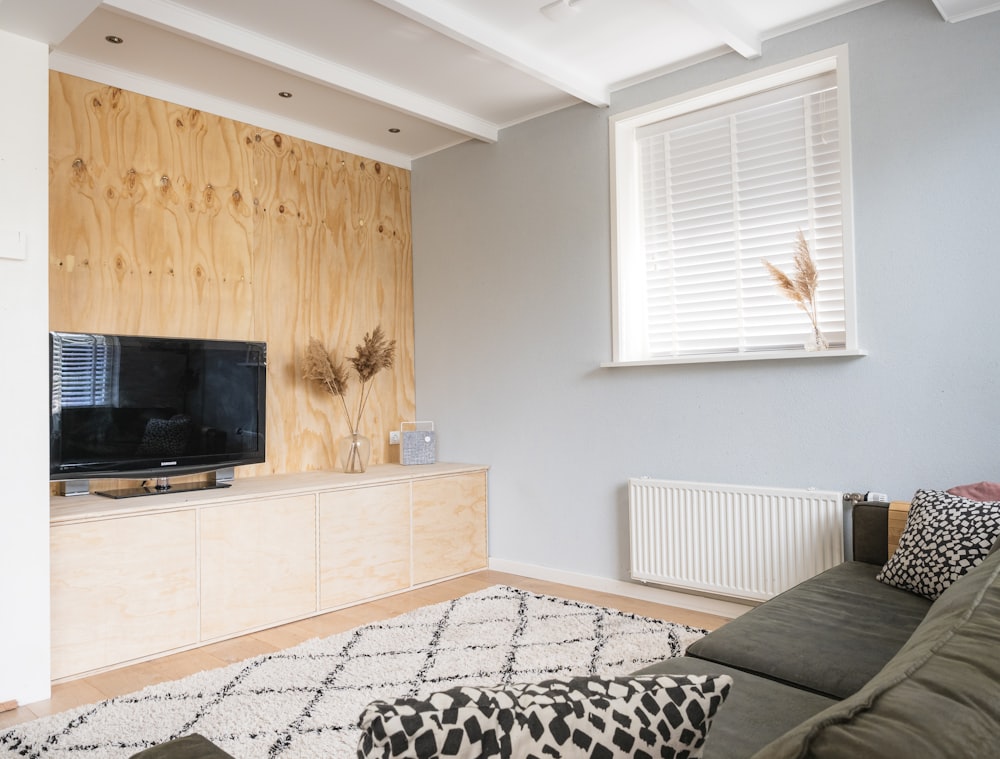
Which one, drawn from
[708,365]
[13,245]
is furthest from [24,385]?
[708,365]

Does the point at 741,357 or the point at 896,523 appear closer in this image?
the point at 896,523

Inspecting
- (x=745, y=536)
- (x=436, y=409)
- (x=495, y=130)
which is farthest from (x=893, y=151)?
(x=436, y=409)

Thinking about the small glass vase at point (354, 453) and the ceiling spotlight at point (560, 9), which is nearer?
the ceiling spotlight at point (560, 9)

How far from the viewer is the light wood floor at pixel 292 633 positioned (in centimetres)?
265

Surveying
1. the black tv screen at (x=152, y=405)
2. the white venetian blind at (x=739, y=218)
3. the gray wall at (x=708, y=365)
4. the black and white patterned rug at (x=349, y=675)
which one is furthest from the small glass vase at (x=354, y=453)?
the white venetian blind at (x=739, y=218)

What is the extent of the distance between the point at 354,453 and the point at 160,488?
106cm

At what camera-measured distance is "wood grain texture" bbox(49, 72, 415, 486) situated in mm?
3379

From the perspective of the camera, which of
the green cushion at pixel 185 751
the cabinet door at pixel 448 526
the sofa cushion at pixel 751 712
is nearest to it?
the green cushion at pixel 185 751

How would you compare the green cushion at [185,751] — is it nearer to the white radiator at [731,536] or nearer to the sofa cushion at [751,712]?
the sofa cushion at [751,712]

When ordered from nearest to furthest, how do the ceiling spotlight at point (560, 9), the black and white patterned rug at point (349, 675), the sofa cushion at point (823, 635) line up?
the sofa cushion at point (823, 635) → the black and white patterned rug at point (349, 675) → the ceiling spotlight at point (560, 9)

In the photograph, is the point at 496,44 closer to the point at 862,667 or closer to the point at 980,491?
the point at 980,491

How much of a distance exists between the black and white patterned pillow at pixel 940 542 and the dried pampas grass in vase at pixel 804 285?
38.6 inches

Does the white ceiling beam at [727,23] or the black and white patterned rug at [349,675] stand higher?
the white ceiling beam at [727,23]

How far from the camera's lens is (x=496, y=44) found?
10.7 ft
